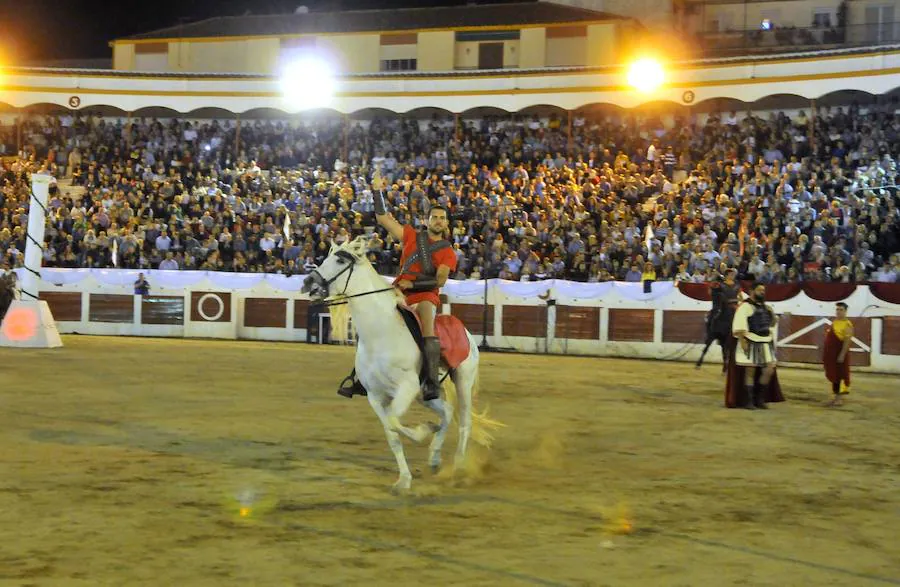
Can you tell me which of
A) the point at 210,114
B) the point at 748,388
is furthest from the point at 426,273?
the point at 210,114

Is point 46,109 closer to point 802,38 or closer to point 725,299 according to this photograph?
point 802,38

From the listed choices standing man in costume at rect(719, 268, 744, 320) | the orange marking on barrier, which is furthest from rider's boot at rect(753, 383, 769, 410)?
the orange marking on barrier

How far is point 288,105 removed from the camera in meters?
34.3

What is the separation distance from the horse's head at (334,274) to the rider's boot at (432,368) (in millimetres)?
801

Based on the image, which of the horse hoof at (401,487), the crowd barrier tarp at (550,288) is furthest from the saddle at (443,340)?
the crowd barrier tarp at (550,288)

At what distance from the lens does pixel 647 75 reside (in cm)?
3069

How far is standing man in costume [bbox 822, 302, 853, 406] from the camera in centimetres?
1472

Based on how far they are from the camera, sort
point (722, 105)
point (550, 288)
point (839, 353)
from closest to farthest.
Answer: point (839, 353), point (550, 288), point (722, 105)

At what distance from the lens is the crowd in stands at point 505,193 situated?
23.0 metres

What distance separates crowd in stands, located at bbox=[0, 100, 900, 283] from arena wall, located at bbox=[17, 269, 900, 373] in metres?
0.60

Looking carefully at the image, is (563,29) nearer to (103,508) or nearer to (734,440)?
(734,440)

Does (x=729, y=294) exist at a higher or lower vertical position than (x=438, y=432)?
higher

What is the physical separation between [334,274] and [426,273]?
2.84ft

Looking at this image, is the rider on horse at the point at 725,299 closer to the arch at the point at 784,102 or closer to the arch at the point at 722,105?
the arch at the point at 722,105
